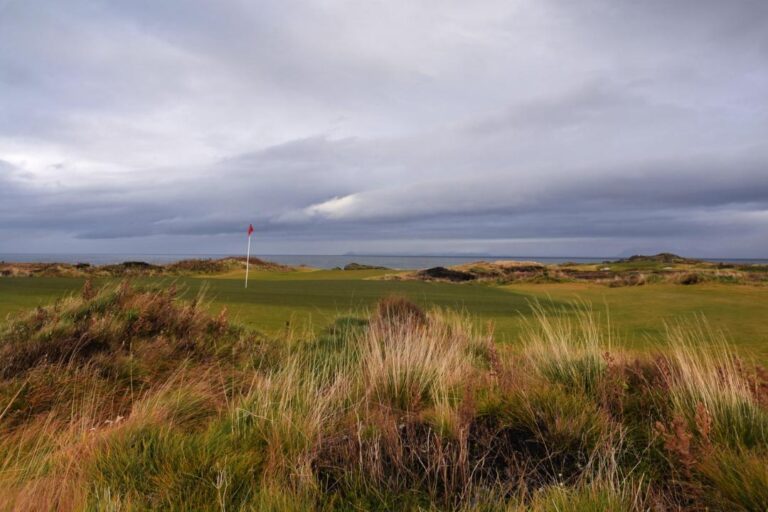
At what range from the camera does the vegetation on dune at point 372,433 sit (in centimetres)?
304

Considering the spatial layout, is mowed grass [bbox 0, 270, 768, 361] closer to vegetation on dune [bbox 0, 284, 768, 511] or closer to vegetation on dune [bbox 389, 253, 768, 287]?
vegetation on dune [bbox 0, 284, 768, 511]

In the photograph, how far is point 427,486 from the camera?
341 cm

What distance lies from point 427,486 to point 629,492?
1289 mm

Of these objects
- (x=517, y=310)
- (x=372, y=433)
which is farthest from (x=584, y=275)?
(x=372, y=433)

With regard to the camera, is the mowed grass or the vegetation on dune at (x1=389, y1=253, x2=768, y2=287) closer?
the mowed grass

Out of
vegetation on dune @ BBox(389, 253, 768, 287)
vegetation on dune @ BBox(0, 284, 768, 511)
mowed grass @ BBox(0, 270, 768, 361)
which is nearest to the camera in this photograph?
vegetation on dune @ BBox(0, 284, 768, 511)

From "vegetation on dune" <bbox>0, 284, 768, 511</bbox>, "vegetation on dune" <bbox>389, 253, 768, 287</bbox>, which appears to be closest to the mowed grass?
"vegetation on dune" <bbox>0, 284, 768, 511</bbox>

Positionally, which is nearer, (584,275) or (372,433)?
(372,433)

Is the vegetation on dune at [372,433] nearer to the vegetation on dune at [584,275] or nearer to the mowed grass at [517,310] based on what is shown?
the mowed grass at [517,310]

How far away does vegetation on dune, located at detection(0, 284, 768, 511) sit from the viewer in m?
3.04

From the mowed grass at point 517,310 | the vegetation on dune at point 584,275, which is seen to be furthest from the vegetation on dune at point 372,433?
the vegetation on dune at point 584,275

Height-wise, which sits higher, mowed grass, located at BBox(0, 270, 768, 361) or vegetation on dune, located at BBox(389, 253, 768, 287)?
vegetation on dune, located at BBox(389, 253, 768, 287)

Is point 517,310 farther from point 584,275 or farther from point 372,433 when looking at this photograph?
point 584,275

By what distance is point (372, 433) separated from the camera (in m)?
3.98
